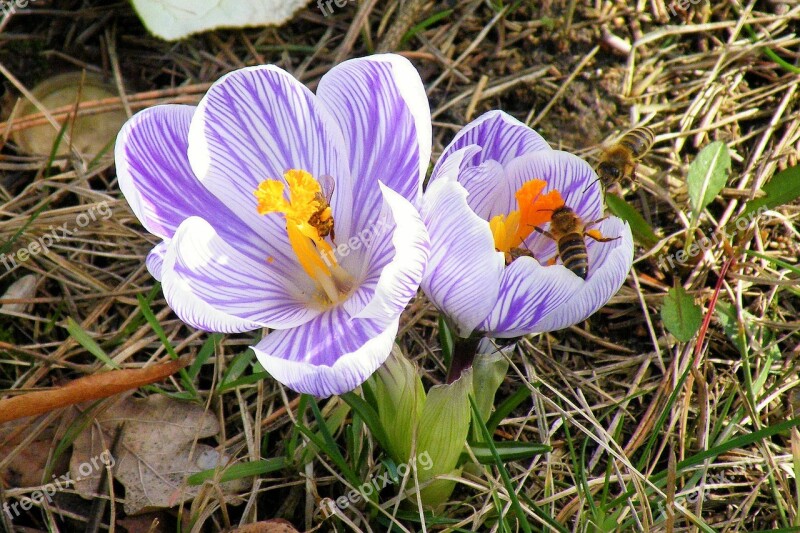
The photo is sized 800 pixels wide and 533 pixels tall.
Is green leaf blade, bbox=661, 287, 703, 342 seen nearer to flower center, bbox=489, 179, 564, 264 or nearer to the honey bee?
the honey bee

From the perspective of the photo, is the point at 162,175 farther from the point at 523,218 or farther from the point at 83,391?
the point at 523,218

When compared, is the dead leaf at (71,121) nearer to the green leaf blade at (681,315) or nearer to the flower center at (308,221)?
the flower center at (308,221)

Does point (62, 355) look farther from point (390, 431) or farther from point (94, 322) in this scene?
point (390, 431)

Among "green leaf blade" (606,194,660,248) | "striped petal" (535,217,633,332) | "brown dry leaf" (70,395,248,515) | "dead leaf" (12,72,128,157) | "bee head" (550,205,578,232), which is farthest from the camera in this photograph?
"dead leaf" (12,72,128,157)

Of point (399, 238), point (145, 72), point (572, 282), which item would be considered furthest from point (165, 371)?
point (145, 72)

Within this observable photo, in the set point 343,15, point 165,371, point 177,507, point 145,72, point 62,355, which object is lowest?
point 177,507

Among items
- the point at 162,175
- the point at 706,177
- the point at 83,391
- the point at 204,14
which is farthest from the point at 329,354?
the point at 204,14

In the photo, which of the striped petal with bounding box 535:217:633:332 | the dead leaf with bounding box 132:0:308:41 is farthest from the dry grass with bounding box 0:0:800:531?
the striped petal with bounding box 535:217:633:332
